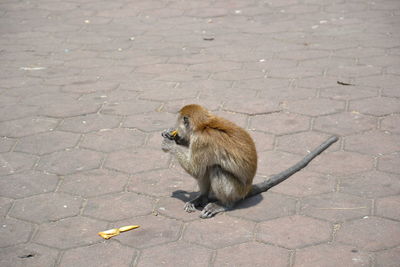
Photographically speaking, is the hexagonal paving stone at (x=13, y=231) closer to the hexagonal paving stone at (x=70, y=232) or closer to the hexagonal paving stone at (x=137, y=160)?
the hexagonal paving stone at (x=70, y=232)

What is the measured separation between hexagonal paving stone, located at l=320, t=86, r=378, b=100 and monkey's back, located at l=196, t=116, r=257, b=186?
106 inches

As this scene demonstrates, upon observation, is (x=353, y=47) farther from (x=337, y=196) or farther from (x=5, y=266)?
(x=5, y=266)

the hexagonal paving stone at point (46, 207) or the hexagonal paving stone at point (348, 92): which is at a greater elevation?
the hexagonal paving stone at point (46, 207)

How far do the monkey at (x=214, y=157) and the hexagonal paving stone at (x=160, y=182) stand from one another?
36cm

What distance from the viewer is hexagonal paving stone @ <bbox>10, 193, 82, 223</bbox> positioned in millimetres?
5312

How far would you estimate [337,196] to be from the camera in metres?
5.47

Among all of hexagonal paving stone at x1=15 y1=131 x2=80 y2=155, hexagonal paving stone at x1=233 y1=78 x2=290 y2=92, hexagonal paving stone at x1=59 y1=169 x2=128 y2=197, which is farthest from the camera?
hexagonal paving stone at x1=233 y1=78 x2=290 y2=92

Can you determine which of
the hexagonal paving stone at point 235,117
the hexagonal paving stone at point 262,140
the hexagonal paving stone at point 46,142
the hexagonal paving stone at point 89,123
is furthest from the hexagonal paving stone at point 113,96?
the hexagonal paving stone at point 262,140

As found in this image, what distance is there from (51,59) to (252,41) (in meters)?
3.18

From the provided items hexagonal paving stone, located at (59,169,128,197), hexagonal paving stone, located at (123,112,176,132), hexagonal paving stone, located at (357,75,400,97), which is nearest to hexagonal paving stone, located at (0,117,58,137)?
hexagonal paving stone, located at (123,112,176,132)

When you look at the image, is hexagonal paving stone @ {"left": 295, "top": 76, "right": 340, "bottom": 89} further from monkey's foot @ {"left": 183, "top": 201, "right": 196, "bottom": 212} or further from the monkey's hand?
monkey's foot @ {"left": 183, "top": 201, "right": 196, "bottom": 212}

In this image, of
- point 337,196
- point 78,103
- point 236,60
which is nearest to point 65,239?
point 337,196

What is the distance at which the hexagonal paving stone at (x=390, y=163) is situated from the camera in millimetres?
5875

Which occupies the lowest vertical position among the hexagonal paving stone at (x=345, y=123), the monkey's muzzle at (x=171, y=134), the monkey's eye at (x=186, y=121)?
the hexagonal paving stone at (x=345, y=123)
